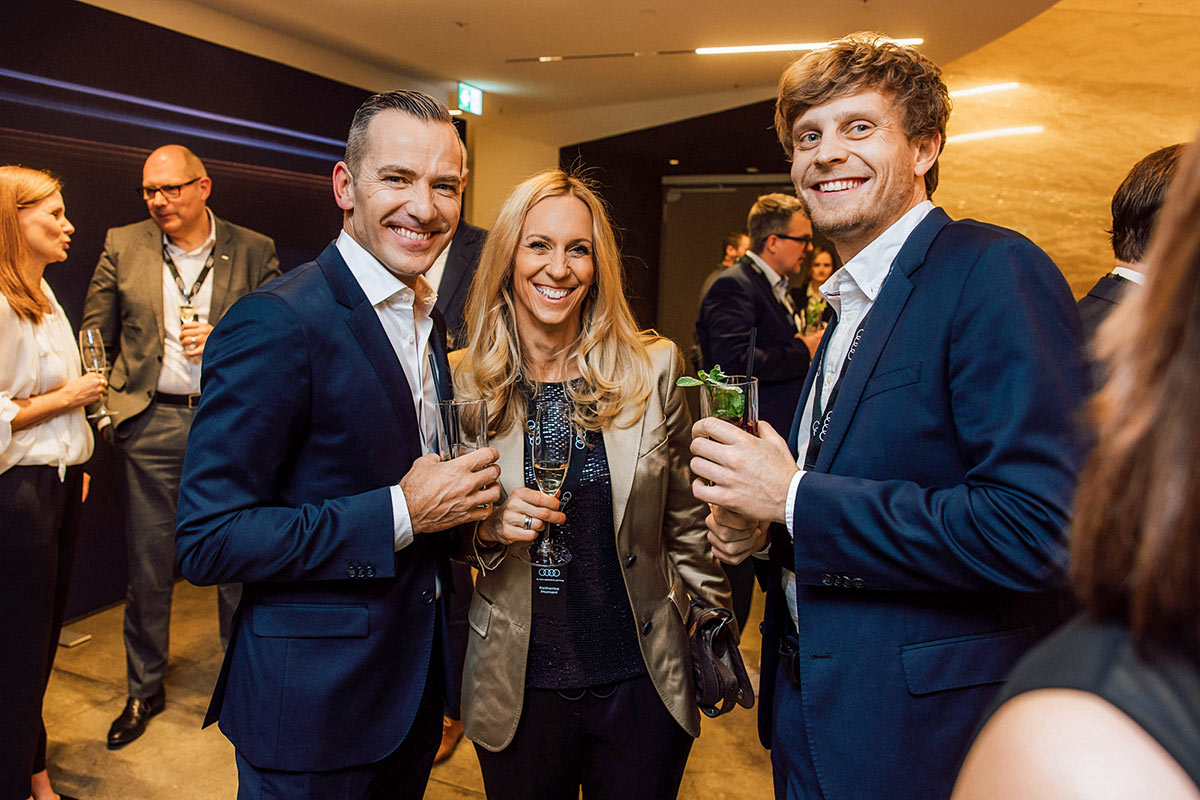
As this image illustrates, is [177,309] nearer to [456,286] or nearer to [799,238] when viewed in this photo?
[456,286]

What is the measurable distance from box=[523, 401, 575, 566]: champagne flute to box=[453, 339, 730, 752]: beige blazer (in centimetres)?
9

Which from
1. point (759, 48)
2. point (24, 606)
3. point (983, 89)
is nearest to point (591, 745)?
point (24, 606)

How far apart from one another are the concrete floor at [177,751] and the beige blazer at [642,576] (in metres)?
1.47

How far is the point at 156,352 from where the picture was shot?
379 cm

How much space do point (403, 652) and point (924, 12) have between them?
6124mm

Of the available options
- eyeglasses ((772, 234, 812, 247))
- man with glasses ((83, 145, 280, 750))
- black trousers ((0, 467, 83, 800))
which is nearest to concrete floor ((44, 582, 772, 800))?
man with glasses ((83, 145, 280, 750))

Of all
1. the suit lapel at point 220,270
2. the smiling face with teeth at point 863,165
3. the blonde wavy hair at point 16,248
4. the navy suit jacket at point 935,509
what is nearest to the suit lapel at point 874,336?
the navy suit jacket at point 935,509

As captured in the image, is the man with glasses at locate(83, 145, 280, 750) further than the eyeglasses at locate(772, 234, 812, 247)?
No

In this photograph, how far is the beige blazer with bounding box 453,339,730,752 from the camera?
1738 mm

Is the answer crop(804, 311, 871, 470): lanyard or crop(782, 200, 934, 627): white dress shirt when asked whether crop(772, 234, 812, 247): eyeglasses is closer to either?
crop(782, 200, 934, 627): white dress shirt

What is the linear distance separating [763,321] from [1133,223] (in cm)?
211

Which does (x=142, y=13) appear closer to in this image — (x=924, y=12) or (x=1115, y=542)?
(x=924, y=12)

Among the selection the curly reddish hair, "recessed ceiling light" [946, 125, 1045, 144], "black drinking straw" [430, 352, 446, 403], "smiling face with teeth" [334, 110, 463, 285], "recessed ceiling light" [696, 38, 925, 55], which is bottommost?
"black drinking straw" [430, 352, 446, 403]

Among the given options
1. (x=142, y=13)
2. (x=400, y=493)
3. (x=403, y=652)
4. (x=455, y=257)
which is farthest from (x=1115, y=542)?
(x=142, y=13)
